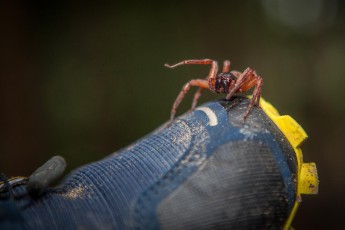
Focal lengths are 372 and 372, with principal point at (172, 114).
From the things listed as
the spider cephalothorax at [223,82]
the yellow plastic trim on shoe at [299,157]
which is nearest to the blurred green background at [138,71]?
the spider cephalothorax at [223,82]

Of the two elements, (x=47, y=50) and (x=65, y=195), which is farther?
(x=47, y=50)

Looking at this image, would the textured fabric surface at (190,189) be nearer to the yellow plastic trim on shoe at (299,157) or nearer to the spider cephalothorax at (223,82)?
the yellow plastic trim on shoe at (299,157)

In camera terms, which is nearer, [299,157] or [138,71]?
[299,157]

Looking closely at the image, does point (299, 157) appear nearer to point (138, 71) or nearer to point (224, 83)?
point (224, 83)

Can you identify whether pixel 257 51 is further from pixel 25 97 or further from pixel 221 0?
pixel 25 97

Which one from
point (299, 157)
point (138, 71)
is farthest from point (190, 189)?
point (138, 71)

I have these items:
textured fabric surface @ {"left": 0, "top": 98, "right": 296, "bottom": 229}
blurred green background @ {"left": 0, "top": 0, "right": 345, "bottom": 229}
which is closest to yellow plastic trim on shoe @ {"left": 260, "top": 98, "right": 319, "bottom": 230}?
textured fabric surface @ {"left": 0, "top": 98, "right": 296, "bottom": 229}

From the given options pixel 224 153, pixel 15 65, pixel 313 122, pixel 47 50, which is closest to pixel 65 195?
pixel 224 153
